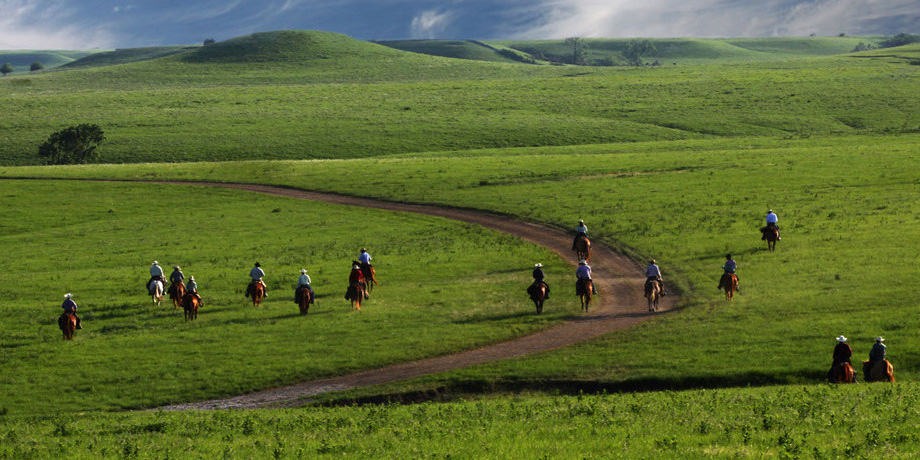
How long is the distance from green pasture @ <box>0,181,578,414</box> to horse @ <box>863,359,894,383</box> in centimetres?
1337

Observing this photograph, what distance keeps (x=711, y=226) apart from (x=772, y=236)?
724cm

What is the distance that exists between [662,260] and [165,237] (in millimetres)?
34285

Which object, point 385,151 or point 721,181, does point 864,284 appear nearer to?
point 721,181

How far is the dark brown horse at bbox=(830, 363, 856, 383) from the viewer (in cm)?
2706

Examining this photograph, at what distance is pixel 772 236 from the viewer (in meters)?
48.6

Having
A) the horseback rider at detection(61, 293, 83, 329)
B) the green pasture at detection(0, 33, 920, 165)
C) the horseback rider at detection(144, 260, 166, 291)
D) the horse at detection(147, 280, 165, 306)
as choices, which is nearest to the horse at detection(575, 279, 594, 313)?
the horseback rider at detection(144, 260, 166, 291)

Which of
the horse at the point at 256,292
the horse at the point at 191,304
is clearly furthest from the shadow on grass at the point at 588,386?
the horse at the point at 256,292

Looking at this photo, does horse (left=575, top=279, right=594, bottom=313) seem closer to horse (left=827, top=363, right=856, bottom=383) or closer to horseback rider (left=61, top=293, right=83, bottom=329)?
horse (left=827, top=363, right=856, bottom=383)

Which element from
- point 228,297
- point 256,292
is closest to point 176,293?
point 228,297

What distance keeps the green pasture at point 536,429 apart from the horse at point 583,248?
21875mm

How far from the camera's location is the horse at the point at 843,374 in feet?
88.8

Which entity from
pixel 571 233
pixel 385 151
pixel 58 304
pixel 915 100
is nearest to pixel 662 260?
pixel 571 233

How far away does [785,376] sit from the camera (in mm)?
29328

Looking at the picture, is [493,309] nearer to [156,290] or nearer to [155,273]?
[156,290]
